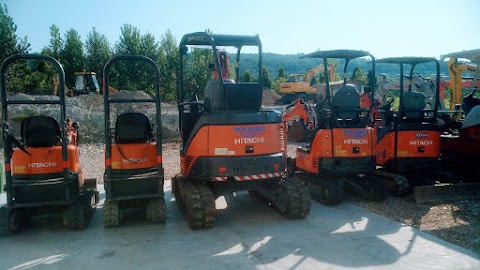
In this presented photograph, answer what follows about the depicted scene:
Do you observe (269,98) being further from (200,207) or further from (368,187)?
(200,207)

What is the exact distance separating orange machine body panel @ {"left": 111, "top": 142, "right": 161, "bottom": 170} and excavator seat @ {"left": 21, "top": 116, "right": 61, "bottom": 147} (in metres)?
0.98

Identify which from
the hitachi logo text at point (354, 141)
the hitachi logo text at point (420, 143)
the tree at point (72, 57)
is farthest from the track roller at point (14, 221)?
the tree at point (72, 57)

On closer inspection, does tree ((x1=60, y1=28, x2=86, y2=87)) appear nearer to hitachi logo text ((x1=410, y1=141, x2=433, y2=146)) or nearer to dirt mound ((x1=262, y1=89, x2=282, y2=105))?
dirt mound ((x1=262, y1=89, x2=282, y2=105))

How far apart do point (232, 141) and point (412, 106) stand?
4.23 meters

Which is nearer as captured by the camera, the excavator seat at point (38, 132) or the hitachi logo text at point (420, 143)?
the excavator seat at point (38, 132)

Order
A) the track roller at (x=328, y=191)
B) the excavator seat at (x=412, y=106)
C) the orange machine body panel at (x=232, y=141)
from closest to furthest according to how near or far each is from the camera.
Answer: the orange machine body panel at (x=232, y=141) → the track roller at (x=328, y=191) → the excavator seat at (x=412, y=106)

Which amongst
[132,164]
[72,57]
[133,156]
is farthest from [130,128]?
[72,57]

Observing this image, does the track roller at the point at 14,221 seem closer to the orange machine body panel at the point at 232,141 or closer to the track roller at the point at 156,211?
the track roller at the point at 156,211

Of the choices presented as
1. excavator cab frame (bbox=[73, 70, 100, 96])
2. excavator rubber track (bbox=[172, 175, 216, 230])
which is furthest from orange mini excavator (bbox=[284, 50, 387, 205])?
excavator cab frame (bbox=[73, 70, 100, 96])

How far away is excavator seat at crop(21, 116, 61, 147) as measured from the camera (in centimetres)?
602

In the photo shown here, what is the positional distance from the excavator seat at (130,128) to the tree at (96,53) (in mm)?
35680

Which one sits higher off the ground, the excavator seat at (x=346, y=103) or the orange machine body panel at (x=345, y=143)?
the excavator seat at (x=346, y=103)

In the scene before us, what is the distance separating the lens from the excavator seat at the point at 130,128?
20.7 ft

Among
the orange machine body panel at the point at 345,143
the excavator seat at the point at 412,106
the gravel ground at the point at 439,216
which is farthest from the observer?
the excavator seat at the point at 412,106
